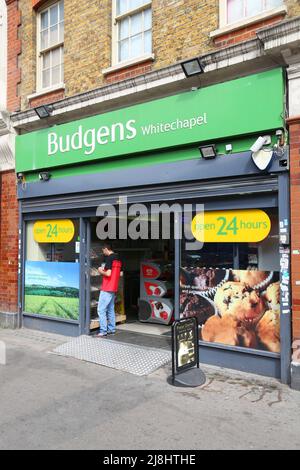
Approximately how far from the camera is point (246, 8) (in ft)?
20.1

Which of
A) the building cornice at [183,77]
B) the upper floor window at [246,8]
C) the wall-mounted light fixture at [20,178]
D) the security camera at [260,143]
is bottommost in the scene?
the security camera at [260,143]

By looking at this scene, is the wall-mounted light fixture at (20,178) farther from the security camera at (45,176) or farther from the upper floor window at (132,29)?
the upper floor window at (132,29)

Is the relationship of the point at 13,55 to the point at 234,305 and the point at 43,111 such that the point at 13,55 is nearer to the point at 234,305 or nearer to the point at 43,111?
the point at 43,111

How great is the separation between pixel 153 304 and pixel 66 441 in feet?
17.1

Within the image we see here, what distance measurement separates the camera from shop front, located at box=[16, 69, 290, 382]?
18.4ft

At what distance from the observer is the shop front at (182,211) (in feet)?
18.4

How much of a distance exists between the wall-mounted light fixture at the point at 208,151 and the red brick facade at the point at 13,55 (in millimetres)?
4863

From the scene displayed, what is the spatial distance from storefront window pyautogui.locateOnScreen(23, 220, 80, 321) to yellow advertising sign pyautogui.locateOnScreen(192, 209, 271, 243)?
9.12 feet

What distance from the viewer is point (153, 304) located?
29.3ft

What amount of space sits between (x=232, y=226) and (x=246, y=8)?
3.21 m

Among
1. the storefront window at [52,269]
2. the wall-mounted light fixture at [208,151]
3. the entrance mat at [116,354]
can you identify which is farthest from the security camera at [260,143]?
the storefront window at [52,269]

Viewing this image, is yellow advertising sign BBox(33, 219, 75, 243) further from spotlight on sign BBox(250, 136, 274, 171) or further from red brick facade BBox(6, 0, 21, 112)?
spotlight on sign BBox(250, 136, 274, 171)

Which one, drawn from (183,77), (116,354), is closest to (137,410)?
(116,354)

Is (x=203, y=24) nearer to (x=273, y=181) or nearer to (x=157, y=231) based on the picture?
(x=273, y=181)
